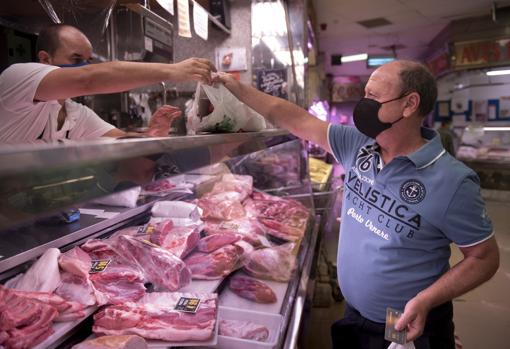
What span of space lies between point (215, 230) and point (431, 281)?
1.19 meters

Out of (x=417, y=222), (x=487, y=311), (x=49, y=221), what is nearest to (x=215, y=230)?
(x=49, y=221)

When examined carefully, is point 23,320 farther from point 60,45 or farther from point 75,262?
point 60,45

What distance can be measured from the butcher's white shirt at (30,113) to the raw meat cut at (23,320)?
517mm

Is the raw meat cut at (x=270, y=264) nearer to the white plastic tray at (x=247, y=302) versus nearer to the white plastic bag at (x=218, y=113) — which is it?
the white plastic tray at (x=247, y=302)

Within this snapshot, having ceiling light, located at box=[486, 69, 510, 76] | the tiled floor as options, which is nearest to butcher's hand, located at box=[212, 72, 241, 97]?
the tiled floor

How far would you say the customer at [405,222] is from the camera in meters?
1.63

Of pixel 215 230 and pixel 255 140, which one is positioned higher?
pixel 255 140

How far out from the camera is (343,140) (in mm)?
2193

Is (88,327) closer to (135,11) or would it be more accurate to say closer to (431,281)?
(431,281)

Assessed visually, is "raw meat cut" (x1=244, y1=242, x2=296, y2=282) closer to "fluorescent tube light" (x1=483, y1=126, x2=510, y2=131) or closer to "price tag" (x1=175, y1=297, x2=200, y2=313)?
"price tag" (x1=175, y1=297, x2=200, y2=313)

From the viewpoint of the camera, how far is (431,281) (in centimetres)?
180

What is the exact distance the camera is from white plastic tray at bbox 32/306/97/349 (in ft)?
3.72

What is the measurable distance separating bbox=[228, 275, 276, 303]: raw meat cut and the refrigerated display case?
0.03 meters

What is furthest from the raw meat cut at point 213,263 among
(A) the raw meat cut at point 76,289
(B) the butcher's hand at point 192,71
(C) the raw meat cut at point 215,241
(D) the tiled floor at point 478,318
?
(D) the tiled floor at point 478,318
